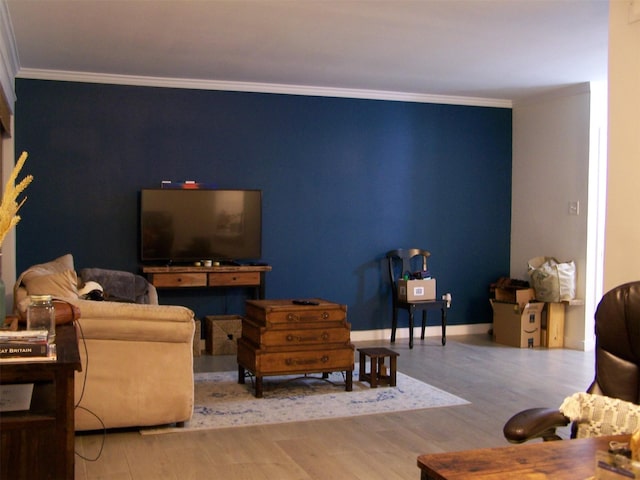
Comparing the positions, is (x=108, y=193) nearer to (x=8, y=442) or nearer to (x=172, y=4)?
(x=172, y=4)

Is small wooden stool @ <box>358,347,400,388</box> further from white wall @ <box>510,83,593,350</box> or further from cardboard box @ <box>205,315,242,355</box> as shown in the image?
white wall @ <box>510,83,593,350</box>

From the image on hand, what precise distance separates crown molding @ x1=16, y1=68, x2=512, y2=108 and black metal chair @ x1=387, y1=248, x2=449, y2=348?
165 centimetres

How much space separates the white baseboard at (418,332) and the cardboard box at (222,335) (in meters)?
1.41

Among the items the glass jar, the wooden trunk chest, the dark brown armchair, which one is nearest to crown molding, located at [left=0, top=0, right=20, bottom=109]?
the glass jar

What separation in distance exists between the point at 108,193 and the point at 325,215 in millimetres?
2173

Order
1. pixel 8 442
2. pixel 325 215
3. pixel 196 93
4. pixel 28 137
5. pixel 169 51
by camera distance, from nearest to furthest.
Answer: pixel 8 442, pixel 169 51, pixel 28 137, pixel 196 93, pixel 325 215

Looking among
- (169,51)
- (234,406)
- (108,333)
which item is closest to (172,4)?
(169,51)

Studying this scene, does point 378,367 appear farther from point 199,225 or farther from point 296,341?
point 199,225

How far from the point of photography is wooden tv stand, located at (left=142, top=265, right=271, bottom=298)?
6.43 metres

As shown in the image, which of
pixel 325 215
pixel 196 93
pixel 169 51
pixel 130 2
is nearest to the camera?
pixel 130 2

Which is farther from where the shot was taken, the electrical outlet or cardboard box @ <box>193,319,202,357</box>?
the electrical outlet

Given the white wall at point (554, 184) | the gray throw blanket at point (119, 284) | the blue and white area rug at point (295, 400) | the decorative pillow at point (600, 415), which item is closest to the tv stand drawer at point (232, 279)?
the gray throw blanket at point (119, 284)

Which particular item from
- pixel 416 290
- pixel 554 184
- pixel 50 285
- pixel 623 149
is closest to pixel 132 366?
pixel 50 285

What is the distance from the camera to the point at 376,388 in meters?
5.28
